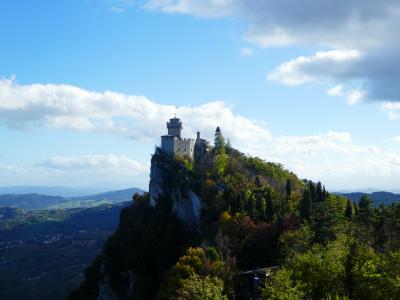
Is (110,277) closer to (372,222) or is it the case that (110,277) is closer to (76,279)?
(372,222)

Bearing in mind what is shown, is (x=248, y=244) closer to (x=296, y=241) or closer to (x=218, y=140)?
(x=296, y=241)

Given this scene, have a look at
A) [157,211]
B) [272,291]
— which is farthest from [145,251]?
[272,291]

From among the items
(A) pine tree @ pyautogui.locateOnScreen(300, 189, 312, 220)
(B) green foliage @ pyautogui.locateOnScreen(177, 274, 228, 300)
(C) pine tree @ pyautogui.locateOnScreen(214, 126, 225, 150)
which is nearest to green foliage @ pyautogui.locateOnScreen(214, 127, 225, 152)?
(C) pine tree @ pyautogui.locateOnScreen(214, 126, 225, 150)

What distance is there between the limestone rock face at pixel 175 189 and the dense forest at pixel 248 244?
0.54 meters

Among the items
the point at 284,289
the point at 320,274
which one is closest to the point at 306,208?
the point at 320,274

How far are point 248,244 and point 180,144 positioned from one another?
48.2 metres

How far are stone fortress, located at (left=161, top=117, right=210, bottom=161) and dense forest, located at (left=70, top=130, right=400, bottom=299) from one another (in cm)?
381

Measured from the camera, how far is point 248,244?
7150cm

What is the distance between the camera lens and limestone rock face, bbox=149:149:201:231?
8950cm

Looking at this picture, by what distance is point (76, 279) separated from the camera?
182m

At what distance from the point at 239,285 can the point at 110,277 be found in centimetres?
4004

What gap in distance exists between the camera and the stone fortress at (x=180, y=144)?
114250mm

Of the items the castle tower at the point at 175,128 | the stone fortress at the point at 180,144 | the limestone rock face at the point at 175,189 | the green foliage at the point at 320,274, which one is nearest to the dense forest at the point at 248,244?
the green foliage at the point at 320,274

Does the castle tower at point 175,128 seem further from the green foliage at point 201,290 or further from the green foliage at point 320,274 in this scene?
the green foliage at point 320,274
